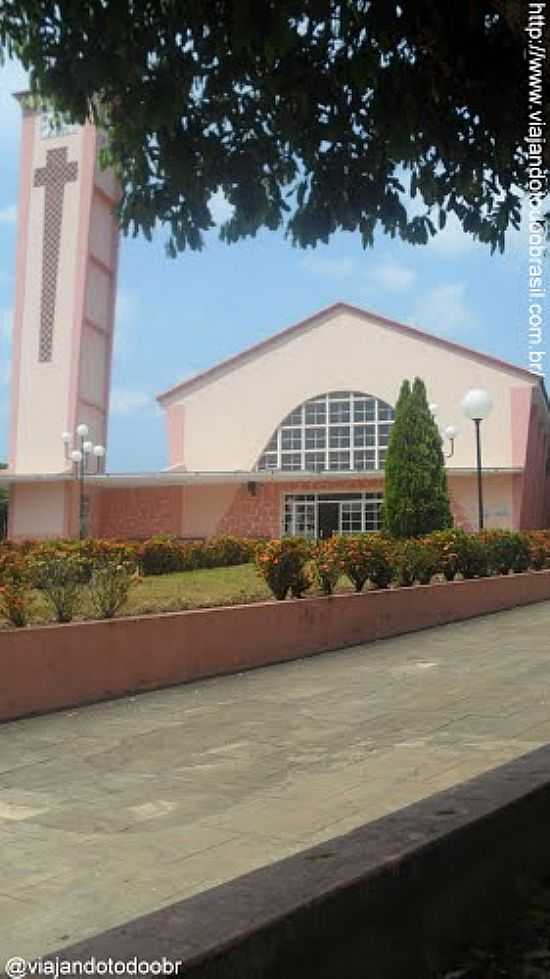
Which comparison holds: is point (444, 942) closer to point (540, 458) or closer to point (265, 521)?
point (265, 521)

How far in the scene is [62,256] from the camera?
35.8 m

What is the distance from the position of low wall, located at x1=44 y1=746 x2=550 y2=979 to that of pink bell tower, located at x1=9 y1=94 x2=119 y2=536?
32.3m

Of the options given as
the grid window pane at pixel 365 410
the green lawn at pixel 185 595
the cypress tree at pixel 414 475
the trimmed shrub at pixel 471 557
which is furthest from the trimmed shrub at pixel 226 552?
the grid window pane at pixel 365 410

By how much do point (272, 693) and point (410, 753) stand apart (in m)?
2.67

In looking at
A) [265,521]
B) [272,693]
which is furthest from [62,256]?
[272,693]

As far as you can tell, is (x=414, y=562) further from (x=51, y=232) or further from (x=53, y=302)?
(x=51, y=232)

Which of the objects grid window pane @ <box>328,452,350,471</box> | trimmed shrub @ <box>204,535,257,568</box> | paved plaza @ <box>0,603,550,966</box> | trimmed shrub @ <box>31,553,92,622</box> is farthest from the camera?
grid window pane @ <box>328,452,350,471</box>

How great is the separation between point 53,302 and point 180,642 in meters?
28.7

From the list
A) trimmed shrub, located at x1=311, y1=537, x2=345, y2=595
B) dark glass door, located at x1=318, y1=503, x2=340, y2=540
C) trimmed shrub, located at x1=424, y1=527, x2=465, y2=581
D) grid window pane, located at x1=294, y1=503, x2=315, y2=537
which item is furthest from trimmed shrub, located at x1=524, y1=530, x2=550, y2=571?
grid window pane, located at x1=294, y1=503, x2=315, y2=537

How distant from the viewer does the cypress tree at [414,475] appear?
20.3m

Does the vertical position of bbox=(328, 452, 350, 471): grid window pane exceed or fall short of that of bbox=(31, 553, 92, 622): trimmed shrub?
it exceeds it

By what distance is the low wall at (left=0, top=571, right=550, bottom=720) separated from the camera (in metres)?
8.10

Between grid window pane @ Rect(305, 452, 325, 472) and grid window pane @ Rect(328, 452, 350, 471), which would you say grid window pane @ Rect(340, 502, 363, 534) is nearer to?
grid window pane @ Rect(328, 452, 350, 471)

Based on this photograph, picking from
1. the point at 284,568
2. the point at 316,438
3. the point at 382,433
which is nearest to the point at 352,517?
the point at 382,433
